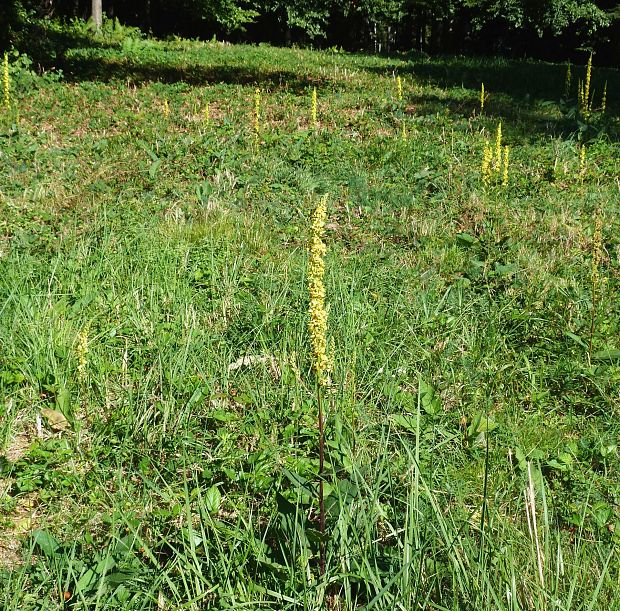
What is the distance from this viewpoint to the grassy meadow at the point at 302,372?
97.4 inches

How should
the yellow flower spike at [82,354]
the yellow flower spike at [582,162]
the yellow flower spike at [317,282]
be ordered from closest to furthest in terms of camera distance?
the yellow flower spike at [317,282] < the yellow flower spike at [82,354] < the yellow flower spike at [582,162]

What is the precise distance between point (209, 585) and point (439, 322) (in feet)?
8.18

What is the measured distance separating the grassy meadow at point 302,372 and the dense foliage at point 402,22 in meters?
21.2

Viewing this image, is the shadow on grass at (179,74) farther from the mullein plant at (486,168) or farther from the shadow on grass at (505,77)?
the mullein plant at (486,168)

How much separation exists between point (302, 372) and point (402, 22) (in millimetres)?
47153

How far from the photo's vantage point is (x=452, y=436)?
3.20m

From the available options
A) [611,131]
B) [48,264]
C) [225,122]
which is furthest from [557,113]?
[48,264]

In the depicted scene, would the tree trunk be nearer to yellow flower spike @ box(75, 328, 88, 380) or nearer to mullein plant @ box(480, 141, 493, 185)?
mullein plant @ box(480, 141, 493, 185)

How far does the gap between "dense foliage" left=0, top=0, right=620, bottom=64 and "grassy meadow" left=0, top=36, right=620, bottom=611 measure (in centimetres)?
2123

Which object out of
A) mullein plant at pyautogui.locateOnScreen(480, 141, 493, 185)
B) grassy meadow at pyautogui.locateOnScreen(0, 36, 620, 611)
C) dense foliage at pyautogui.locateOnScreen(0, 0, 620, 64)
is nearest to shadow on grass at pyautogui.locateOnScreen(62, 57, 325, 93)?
grassy meadow at pyautogui.locateOnScreen(0, 36, 620, 611)

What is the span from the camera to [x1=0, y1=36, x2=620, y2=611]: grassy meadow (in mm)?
2475

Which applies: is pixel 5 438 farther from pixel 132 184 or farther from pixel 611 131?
pixel 611 131

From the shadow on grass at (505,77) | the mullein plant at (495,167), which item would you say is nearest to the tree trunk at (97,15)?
the shadow on grass at (505,77)

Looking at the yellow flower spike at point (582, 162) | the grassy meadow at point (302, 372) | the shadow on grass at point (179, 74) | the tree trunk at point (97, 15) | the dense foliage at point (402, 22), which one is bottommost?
the grassy meadow at point (302, 372)
